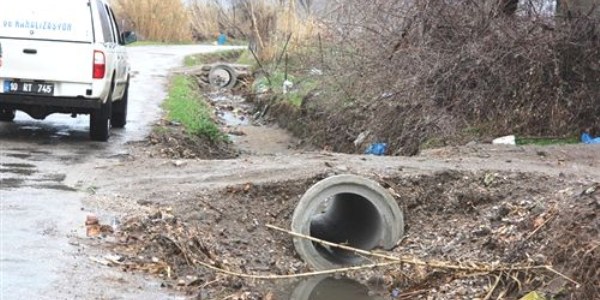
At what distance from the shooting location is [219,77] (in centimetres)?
2936

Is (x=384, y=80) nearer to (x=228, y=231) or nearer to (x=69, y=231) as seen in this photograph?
(x=228, y=231)

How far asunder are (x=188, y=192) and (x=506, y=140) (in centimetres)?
574

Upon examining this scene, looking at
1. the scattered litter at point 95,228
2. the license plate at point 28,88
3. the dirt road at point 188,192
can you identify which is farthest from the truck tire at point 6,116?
the scattered litter at point 95,228

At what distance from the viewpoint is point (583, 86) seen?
1388cm

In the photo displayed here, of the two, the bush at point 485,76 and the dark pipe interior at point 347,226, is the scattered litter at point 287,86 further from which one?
the dark pipe interior at point 347,226

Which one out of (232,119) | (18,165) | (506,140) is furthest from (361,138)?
(232,119)

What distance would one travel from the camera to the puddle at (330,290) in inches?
333

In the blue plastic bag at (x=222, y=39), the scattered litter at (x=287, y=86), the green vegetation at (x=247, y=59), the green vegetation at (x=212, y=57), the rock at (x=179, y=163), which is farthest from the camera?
the blue plastic bag at (x=222, y=39)

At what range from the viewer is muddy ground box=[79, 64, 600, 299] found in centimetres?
702

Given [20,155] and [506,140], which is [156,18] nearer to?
[506,140]

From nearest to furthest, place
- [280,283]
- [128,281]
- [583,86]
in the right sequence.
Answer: [128,281], [280,283], [583,86]

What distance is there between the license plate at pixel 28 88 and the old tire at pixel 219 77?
55.0ft

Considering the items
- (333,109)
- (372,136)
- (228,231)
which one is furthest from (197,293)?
(333,109)

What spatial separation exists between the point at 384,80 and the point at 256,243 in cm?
660
